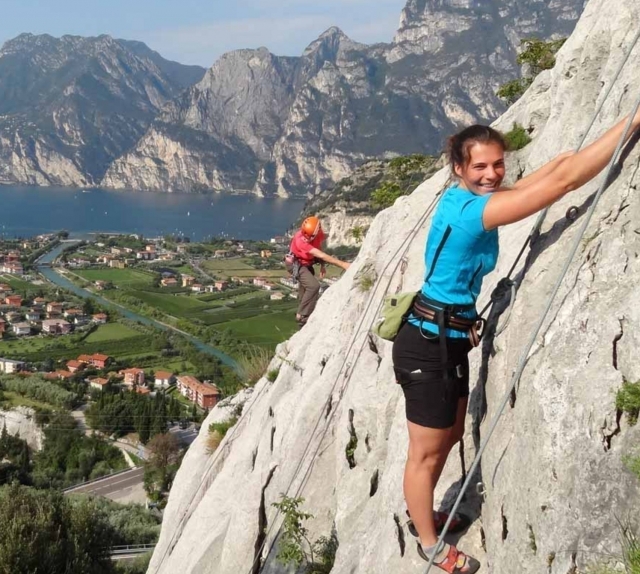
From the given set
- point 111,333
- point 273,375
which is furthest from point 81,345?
point 273,375

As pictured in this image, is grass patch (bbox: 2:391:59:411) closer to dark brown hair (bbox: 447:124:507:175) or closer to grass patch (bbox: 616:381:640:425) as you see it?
dark brown hair (bbox: 447:124:507:175)

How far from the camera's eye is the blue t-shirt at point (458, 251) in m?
4.02

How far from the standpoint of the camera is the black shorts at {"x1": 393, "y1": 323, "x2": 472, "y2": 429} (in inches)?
168

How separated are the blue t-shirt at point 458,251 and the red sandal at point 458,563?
1617mm

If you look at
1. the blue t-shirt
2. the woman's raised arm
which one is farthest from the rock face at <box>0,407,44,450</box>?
the woman's raised arm

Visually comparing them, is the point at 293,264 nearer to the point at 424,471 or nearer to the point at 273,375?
the point at 273,375

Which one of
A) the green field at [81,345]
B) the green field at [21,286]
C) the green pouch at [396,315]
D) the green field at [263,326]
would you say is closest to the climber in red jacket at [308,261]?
the green pouch at [396,315]

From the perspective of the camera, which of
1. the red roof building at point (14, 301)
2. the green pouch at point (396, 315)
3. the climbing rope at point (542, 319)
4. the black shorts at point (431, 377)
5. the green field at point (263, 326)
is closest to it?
the climbing rope at point (542, 319)

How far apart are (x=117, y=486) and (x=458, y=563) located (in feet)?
178

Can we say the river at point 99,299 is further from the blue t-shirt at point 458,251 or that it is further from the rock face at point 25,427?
the blue t-shirt at point 458,251

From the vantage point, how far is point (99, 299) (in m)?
130

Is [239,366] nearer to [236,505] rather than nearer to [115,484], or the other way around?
[236,505]

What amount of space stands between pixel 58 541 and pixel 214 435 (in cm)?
1111

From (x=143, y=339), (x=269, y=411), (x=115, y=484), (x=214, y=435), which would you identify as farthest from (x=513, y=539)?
(x=143, y=339)
